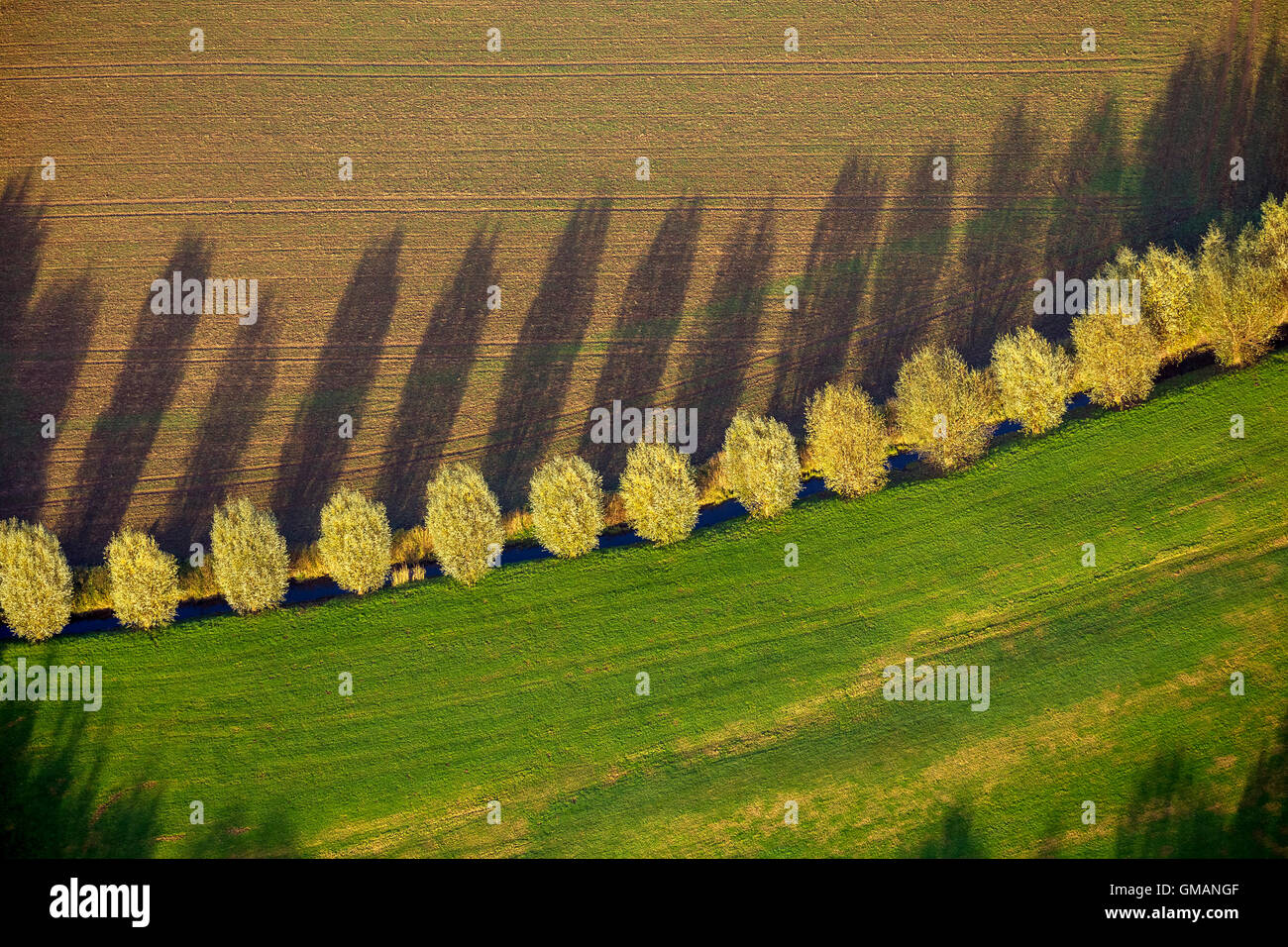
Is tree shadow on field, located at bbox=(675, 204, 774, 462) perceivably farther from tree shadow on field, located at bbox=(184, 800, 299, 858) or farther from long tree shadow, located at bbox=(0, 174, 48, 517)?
long tree shadow, located at bbox=(0, 174, 48, 517)

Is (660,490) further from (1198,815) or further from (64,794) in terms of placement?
(64,794)

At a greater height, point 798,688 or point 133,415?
point 133,415

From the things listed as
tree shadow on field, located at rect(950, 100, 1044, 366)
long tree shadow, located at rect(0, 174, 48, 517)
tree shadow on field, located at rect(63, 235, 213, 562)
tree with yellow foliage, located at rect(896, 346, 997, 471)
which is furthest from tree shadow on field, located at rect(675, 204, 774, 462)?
long tree shadow, located at rect(0, 174, 48, 517)

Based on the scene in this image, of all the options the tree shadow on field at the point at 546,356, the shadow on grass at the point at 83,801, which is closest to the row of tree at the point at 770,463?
the tree shadow on field at the point at 546,356

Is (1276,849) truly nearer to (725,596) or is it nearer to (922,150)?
(725,596)

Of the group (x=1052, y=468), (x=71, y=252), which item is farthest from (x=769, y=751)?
(x=71, y=252)

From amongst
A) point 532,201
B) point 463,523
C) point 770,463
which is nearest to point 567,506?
point 463,523

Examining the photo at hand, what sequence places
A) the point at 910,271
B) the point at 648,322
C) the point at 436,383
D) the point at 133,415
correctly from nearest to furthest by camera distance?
1. the point at 133,415
2. the point at 436,383
3. the point at 648,322
4. the point at 910,271

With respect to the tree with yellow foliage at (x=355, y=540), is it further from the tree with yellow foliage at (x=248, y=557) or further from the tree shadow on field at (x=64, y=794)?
the tree shadow on field at (x=64, y=794)
